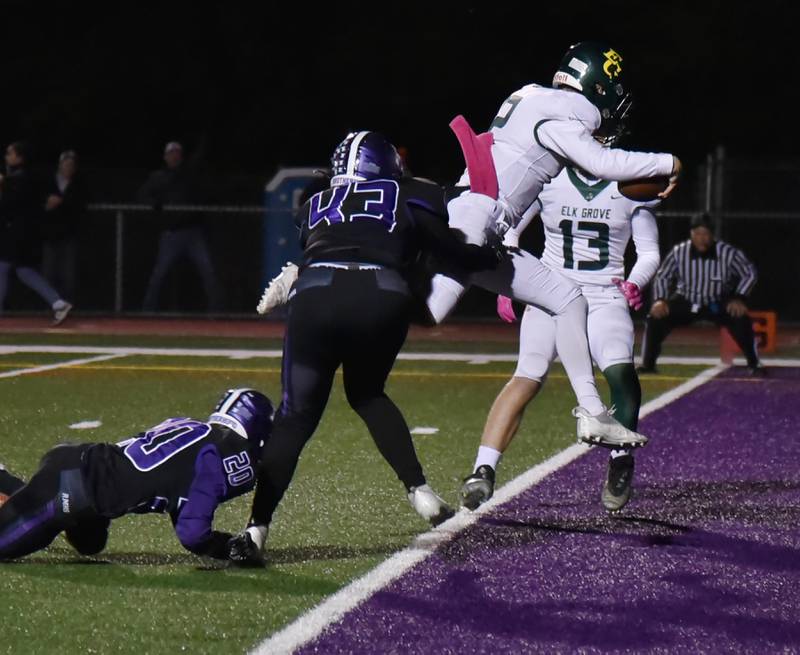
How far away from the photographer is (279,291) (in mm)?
6578

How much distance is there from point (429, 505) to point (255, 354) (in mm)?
9424

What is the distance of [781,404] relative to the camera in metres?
12.1

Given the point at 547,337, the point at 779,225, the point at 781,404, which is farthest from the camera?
the point at 779,225

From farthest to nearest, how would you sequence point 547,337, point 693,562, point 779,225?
point 779,225
point 547,337
point 693,562

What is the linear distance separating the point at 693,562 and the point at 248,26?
24595mm

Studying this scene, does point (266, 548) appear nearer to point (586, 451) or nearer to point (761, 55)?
point (586, 451)

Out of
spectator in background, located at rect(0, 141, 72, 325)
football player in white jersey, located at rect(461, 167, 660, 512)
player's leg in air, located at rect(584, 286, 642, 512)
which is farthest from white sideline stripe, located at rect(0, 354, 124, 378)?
player's leg in air, located at rect(584, 286, 642, 512)

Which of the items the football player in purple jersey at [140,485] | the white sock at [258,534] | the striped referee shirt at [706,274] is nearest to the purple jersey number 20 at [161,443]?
the football player in purple jersey at [140,485]

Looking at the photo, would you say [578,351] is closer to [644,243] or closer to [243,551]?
[644,243]

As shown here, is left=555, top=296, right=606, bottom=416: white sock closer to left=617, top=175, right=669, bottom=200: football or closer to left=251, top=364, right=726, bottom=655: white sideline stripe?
left=617, top=175, right=669, bottom=200: football

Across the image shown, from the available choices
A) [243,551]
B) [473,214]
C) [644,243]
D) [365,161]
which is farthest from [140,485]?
[644,243]

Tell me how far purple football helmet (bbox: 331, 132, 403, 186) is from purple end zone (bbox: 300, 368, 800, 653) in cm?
136

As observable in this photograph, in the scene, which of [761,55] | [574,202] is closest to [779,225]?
[761,55]

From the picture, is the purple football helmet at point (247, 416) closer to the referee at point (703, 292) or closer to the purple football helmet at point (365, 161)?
the purple football helmet at point (365, 161)
